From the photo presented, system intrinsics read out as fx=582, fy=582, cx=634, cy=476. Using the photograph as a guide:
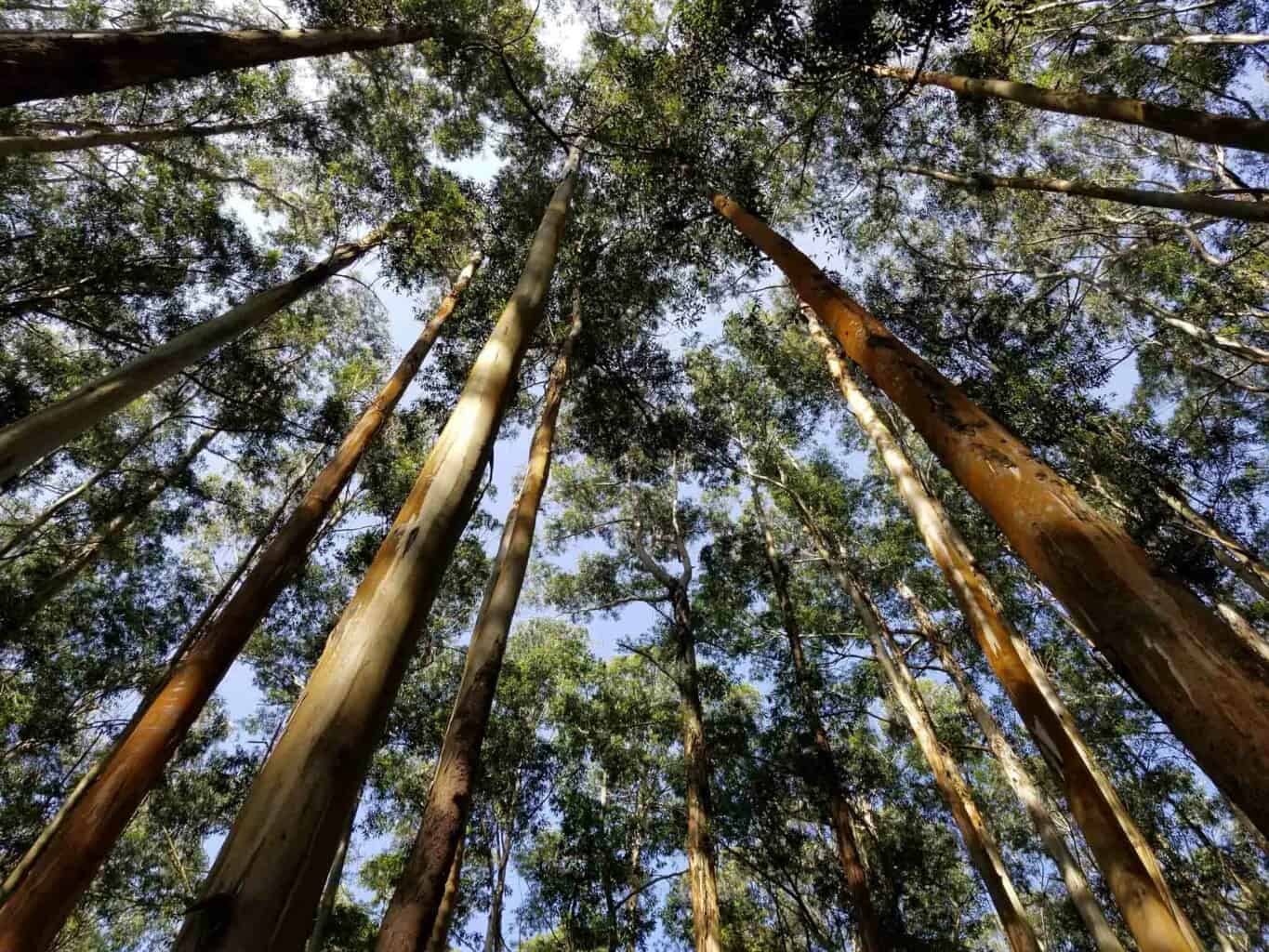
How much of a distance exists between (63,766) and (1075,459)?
21.1m

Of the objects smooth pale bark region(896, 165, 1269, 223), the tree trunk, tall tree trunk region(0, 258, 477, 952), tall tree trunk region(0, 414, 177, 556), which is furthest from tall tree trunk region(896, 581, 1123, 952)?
tall tree trunk region(0, 414, 177, 556)

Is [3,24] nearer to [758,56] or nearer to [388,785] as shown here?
[758,56]

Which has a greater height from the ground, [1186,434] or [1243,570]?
[1186,434]

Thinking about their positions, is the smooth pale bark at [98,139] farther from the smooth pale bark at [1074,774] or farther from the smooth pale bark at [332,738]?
the smooth pale bark at [1074,774]

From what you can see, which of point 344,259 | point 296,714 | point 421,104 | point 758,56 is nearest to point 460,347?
point 344,259

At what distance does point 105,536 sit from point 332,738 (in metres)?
13.4

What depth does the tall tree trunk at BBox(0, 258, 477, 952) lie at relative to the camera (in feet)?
11.2

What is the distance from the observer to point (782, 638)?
43.2 feet

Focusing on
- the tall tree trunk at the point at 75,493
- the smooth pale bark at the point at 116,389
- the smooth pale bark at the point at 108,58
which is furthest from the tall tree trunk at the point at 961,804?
the tall tree trunk at the point at 75,493

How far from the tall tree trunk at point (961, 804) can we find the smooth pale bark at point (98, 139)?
457 inches

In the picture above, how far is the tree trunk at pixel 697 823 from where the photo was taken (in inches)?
228

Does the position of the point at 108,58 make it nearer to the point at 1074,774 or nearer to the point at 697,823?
the point at 1074,774

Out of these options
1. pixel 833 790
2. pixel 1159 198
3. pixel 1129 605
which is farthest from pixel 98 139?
pixel 833 790

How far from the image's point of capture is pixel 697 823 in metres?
6.76
